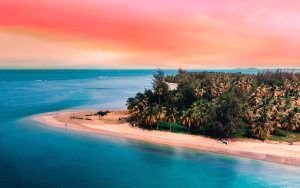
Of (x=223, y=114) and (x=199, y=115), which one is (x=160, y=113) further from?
(x=223, y=114)

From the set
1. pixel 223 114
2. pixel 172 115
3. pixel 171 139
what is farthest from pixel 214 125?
pixel 172 115

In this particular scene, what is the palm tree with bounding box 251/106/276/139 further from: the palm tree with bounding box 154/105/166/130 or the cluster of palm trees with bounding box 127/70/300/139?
the palm tree with bounding box 154/105/166/130

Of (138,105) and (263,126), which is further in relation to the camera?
(138,105)

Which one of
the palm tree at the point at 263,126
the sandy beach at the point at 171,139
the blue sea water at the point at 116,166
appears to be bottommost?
the blue sea water at the point at 116,166

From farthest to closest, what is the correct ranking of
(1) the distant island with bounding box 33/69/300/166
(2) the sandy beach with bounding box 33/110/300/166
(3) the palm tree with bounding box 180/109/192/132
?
(3) the palm tree with bounding box 180/109/192/132, (1) the distant island with bounding box 33/69/300/166, (2) the sandy beach with bounding box 33/110/300/166

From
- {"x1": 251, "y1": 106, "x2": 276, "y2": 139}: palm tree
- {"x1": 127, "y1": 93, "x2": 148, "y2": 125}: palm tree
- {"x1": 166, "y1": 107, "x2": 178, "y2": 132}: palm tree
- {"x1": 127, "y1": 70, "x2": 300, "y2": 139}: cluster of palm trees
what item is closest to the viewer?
{"x1": 251, "y1": 106, "x2": 276, "y2": 139}: palm tree

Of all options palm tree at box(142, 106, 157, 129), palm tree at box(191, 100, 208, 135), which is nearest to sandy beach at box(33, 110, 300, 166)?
palm tree at box(142, 106, 157, 129)

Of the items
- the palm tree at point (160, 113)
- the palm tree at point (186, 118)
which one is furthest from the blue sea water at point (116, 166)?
the palm tree at point (186, 118)

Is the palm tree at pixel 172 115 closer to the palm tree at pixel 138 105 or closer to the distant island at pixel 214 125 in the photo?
the distant island at pixel 214 125
